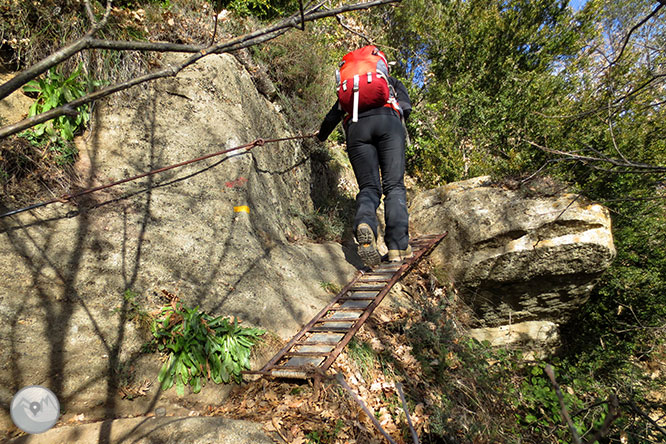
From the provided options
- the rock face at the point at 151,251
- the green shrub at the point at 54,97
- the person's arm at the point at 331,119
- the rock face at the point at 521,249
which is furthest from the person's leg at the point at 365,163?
the green shrub at the point at 54,97

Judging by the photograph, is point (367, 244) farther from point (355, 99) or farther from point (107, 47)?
point (107, 47)

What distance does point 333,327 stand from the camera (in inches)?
130

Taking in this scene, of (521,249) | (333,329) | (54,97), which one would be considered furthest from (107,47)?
(521,249)

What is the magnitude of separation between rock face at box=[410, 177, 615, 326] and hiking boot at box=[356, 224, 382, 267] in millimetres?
1861

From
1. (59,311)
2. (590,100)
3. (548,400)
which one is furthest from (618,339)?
(59,311)

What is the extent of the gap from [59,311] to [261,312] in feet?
5.01

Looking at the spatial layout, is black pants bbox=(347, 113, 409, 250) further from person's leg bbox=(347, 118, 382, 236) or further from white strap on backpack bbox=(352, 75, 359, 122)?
white strap on backpack bbox=(352, 75, 359, 122)

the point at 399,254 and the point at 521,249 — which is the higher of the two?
the point at 399,254

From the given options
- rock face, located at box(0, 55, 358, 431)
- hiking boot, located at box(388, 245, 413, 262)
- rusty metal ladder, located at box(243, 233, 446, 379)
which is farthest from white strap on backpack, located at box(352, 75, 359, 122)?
rusty metal ladder, located at box(243, 233, 446, 379)

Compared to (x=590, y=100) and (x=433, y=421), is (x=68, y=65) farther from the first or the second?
(x=590, y=100)

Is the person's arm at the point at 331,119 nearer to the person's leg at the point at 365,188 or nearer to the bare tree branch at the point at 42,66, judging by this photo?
the person's leg at the point at 365,188

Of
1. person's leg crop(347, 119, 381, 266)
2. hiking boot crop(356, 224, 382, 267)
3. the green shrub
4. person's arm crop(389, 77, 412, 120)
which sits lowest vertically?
hiking boot crop(356, 224, 382, 267)

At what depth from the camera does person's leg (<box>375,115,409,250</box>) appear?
14.0 feet

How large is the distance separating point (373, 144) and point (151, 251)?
2.80 m
